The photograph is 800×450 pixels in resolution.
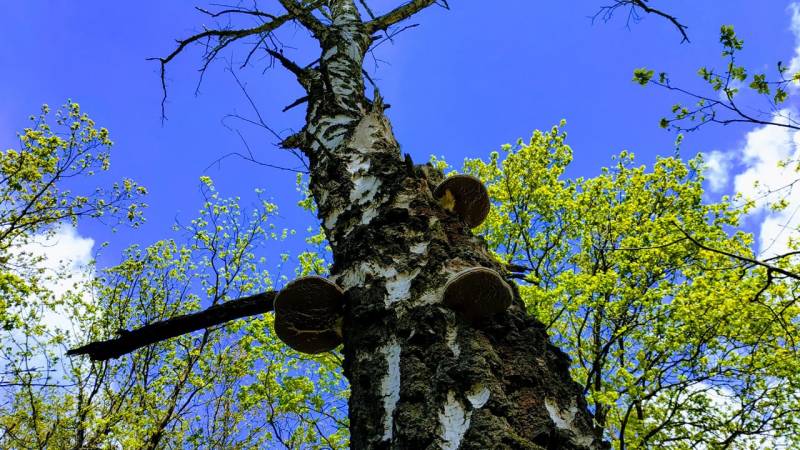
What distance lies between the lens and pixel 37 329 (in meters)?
11.0

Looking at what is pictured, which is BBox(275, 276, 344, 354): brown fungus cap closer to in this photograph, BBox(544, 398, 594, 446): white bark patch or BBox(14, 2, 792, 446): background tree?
BBox(14, 2, 792, 446): background tree

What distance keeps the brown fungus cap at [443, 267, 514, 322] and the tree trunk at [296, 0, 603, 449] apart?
0.05 metres

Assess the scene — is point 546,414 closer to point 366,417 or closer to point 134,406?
point 366,417

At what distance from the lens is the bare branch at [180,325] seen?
2504 mm

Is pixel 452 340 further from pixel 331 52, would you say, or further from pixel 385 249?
pixel 331 52

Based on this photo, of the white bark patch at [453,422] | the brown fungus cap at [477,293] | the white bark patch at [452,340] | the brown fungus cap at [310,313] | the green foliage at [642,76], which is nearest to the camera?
the white bark patch at [453,422]

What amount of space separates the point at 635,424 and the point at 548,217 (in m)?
4.97

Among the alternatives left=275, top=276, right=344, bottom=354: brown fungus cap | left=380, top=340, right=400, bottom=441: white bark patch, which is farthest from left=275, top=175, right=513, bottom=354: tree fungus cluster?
left=380, top=340, right=400, bottom=441: white bark patch

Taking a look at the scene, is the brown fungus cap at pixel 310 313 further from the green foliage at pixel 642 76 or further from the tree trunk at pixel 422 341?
the green foliage at pixel 642 76

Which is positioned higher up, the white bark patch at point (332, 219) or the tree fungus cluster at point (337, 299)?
the white bark patch at point (332, 219)

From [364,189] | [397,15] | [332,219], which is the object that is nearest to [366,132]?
[364,189]

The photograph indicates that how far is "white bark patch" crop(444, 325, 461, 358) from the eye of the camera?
5.44 feet

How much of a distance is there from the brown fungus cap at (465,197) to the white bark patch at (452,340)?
1.05 metres

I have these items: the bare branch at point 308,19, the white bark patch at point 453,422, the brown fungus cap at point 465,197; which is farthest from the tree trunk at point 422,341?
the bare branch at point 308,19
